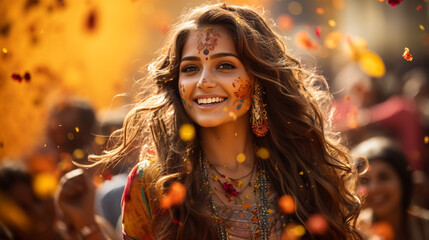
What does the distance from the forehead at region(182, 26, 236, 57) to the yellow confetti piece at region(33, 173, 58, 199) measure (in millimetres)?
1789

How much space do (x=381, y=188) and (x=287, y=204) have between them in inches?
64.7

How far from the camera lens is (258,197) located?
304 centimetres

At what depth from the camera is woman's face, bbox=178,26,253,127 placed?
293cm

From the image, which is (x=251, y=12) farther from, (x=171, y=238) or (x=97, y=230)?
(x=97, y=230)

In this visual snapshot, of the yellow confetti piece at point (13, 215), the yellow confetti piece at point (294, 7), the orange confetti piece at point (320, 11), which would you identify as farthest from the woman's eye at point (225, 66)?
the orange confetti piece at point (320, 11)

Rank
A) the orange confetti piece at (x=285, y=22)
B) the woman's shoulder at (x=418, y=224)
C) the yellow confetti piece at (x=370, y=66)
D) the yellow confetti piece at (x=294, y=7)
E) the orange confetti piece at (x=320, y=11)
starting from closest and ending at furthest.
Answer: the woman's shoulder at (x=418, y=224) < the yellow confetti piece at (x=370, y=66) < the orange confetti piece at (x=285, y=22) < the yellow confetti piece at (x=294, y=7) < the orange confetti piece at (x=320, y=11)

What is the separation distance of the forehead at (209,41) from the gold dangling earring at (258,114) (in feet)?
0.93

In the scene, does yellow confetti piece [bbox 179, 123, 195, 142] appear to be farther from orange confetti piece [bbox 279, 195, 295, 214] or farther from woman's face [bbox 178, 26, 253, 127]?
orange confetti piece [bbox 279, 195, 295, 214]

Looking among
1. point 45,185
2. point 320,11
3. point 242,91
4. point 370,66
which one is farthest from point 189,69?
point 320,11

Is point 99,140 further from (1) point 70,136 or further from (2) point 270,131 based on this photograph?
(2) point 270,131

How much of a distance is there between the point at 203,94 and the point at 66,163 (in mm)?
1963

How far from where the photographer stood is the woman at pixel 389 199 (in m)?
4.37

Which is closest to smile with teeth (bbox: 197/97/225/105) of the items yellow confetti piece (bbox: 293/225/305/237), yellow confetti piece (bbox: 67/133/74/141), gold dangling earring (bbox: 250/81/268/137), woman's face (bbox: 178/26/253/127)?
woman's face (bbox: 178/26/253/127)

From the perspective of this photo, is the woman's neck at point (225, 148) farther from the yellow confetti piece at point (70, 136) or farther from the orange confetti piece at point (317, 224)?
the yellow confetti piece at point (70, 136)
